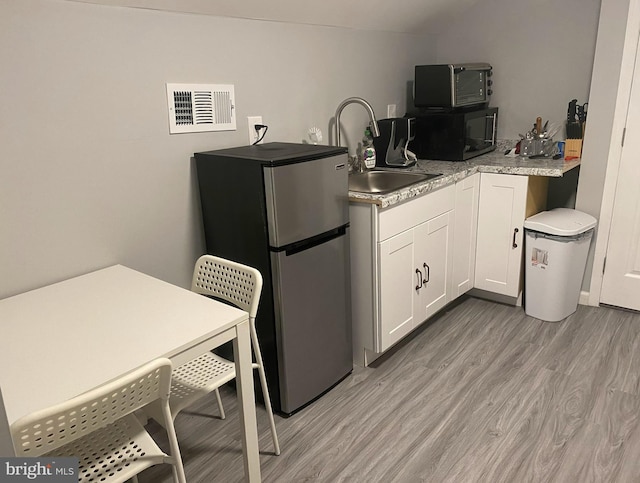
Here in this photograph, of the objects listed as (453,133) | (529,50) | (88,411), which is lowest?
(88,411)

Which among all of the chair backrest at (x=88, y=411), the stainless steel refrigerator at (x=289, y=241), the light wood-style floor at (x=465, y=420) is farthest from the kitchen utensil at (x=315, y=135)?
the chair backrest at (x=88, y=411)

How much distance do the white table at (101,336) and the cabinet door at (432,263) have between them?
4.27 feet

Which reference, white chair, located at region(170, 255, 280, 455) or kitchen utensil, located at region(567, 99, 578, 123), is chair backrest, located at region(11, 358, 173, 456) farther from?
kitchen utensil, located at region(567, 99, 578, 123)

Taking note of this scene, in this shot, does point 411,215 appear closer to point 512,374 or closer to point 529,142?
point 512,374

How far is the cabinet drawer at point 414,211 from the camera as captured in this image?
235 cm

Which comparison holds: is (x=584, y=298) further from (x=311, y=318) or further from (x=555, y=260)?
(x=311, y=318)

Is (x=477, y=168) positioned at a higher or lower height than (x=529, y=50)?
lower

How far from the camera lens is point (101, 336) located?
1.45m

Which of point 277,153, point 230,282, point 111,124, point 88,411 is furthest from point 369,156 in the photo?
point 88,411

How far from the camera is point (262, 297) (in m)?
2.11

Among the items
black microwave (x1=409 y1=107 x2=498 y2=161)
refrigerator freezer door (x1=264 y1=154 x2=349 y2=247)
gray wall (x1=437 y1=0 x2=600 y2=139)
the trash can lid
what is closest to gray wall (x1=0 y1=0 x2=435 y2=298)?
refrigerator freezer door (x1=264 y1=154 x2=349 y2=247)

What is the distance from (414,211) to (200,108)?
3.67 feet

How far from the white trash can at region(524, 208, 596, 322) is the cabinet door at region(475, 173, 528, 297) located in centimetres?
7

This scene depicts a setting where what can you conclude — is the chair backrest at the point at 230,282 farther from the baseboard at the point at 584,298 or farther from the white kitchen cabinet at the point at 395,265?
the baseboard at the point at 584,298
